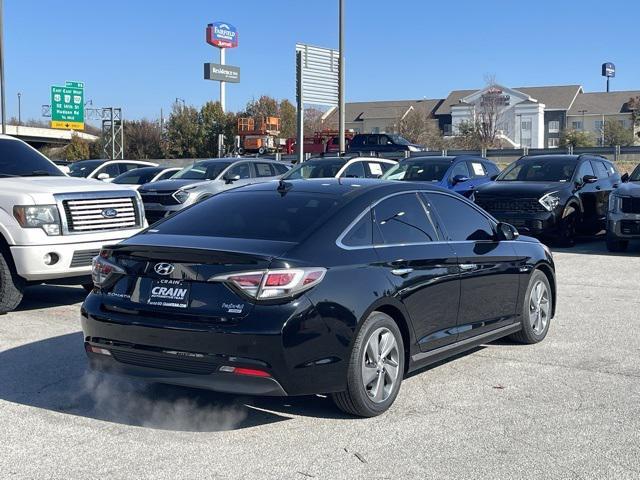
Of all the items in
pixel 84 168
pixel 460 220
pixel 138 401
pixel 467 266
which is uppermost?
pixel 84 168

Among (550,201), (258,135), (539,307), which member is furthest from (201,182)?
(258,135)

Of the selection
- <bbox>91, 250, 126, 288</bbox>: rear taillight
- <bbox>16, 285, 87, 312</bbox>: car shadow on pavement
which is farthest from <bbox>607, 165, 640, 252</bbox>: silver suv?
<bbox>91, 250, 126, 288</bbox>: rear taillight

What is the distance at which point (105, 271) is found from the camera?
5.30 meters

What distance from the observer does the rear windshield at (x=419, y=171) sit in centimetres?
1673

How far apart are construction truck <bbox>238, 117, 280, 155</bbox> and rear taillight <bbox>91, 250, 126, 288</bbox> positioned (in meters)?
46.7

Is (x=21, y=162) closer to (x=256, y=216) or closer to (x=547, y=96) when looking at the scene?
(x=256, y=216)

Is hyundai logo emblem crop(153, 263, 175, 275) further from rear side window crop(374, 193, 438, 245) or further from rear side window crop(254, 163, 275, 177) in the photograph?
rear side window crop(254, 163, 275, 177)

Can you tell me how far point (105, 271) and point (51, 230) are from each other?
3504 mm

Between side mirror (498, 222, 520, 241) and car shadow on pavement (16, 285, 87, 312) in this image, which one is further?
car shadow on pavement (16, 285, 87, 312)

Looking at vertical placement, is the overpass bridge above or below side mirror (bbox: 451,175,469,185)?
above

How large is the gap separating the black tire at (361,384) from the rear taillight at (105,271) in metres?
1.58

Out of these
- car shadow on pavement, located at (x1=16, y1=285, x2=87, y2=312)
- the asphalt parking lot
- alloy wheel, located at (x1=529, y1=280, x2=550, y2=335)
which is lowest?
the asphalt parking lot

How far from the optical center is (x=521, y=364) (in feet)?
21.7

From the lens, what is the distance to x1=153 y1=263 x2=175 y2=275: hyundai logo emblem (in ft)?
16.2
